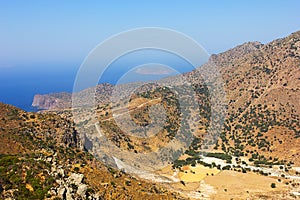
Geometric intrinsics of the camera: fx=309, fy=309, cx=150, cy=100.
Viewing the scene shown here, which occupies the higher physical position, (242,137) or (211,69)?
(211,69)

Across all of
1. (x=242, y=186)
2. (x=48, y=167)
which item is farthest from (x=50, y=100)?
(x=48, y=167)

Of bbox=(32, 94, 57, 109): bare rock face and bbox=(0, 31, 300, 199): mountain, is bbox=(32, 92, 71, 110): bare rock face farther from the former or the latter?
bbox=(0, 31, 300, 199): mountain

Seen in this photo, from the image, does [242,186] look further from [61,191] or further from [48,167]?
[61,191]

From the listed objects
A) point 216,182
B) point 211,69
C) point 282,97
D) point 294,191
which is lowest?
point 294,191

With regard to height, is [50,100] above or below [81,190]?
above

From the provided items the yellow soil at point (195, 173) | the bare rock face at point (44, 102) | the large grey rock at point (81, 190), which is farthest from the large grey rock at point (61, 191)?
the bare rock face at point (44, 102)

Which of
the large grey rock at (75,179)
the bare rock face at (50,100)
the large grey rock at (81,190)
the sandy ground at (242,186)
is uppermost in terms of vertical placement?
the bare rock face at (50,100)

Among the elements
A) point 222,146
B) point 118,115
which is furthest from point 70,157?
point 222,146

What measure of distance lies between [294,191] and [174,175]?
710 inches

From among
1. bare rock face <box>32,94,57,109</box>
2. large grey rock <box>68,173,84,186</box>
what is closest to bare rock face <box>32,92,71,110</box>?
bare rock face <box>32,94,57,109</box>

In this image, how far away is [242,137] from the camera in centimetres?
7062

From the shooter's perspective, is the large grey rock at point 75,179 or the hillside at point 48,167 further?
the large grey rock at point 75,179

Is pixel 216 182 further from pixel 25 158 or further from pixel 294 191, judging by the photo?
pixel 25 158

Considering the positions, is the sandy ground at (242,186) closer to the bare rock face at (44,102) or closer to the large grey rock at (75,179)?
the large grey rock at (75,179)
